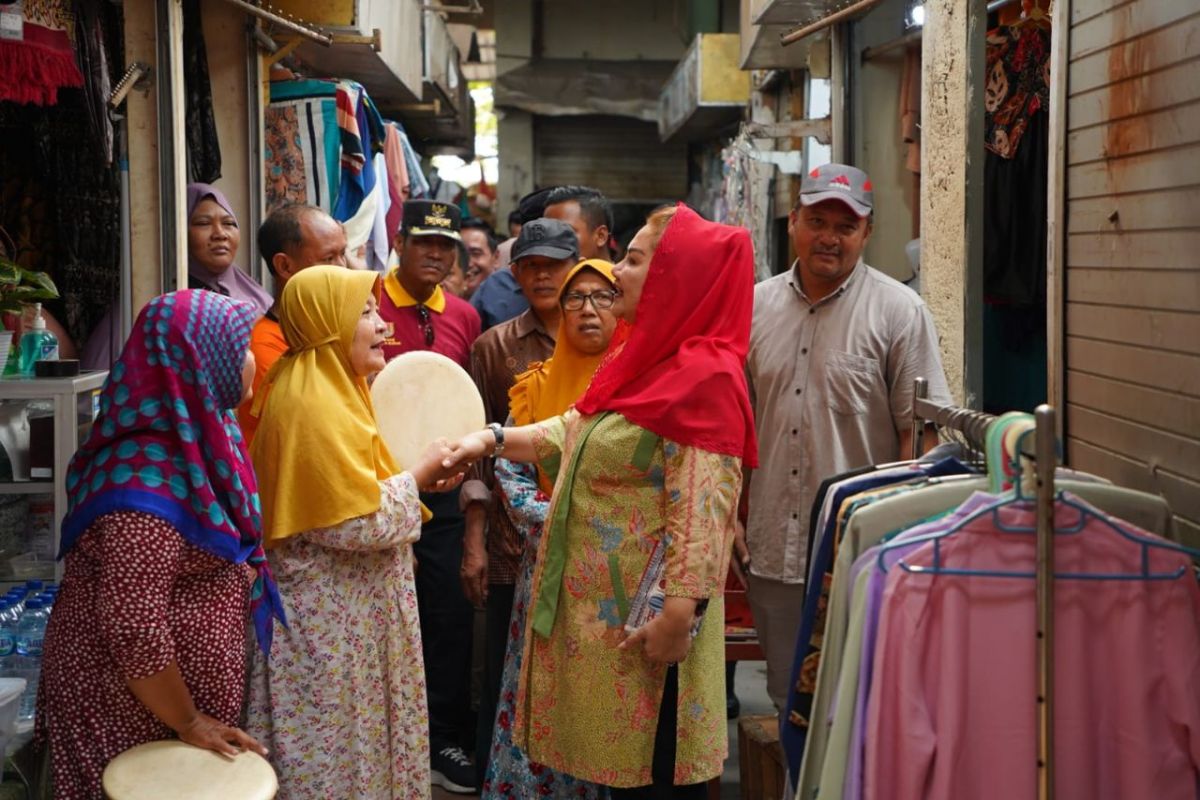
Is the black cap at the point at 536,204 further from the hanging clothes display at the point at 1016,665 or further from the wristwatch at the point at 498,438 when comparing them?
the hanging clothes display at the point at 1016,665

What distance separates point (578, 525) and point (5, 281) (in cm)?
198

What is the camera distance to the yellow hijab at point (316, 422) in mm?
3207

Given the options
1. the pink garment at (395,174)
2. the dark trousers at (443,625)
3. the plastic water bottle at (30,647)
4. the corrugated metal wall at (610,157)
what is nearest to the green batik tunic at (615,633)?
the plastic water bottle at (30,647)

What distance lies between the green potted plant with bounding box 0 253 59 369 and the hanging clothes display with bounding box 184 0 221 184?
181 cm

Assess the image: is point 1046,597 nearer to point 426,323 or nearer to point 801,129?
point 426,323

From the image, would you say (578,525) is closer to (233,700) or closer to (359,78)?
(233,700)

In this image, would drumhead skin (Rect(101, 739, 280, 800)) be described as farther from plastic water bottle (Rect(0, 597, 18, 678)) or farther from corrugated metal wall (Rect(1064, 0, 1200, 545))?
corrugated metal wall (Rect(1064, 0, 1200, 545))

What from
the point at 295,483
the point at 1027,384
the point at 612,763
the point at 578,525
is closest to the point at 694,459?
the point at 578,525

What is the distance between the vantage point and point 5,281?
3896 mm

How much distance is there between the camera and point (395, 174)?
827cm

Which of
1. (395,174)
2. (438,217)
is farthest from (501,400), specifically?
(395,174)

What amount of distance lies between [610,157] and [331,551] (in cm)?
1483

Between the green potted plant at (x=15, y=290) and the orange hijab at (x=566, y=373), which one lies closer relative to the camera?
the green potted plant at (x=15, y=290)

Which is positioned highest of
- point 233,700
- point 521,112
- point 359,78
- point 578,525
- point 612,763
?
point 521,112
